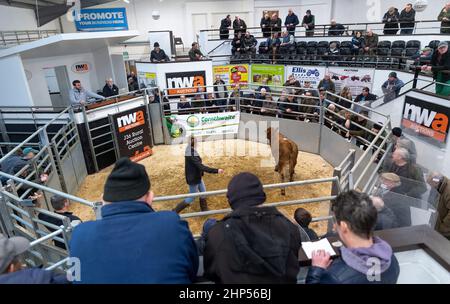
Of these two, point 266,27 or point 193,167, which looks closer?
point 193,167

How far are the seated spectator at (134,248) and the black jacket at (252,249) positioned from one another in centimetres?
15

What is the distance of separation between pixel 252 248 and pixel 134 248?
0.58 metres

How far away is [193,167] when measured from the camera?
5.84 meters

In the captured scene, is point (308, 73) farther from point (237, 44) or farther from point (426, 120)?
point (426, 120)

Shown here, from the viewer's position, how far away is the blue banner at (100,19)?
38.5 feet

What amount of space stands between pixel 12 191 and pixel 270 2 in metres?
19.2

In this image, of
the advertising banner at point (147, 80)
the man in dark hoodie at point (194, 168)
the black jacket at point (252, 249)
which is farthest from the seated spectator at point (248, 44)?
the black jacket at point (252, 249)

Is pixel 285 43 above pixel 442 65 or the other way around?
above

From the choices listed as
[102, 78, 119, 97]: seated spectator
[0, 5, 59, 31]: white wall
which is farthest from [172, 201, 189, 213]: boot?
[0, 5, 59, 31]: white wall

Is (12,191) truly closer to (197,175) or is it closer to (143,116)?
(197,175)

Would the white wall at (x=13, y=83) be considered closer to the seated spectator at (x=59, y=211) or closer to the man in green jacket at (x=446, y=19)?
the seated spectator at (x=59, y=211)

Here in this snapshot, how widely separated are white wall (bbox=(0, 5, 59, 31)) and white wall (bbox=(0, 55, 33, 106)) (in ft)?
14.9

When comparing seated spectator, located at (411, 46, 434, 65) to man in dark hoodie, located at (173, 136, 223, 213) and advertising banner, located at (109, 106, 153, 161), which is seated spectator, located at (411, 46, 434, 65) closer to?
man in dark hoodie, located at (173, 136, 223, 213)

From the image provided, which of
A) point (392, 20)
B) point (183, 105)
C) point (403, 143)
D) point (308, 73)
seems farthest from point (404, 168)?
point (392, 20)
